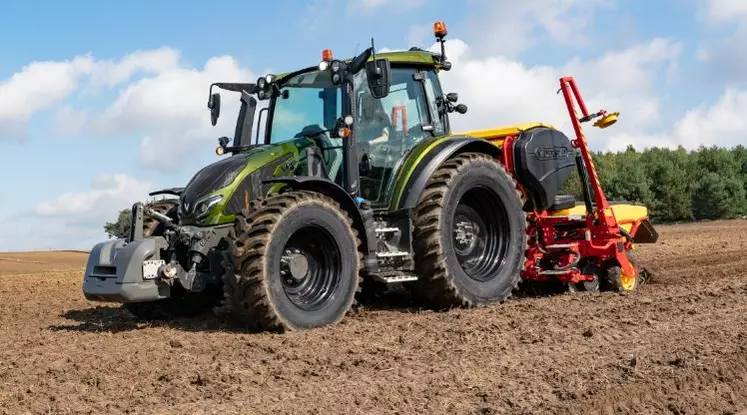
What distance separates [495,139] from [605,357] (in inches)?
164

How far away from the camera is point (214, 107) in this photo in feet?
26.7

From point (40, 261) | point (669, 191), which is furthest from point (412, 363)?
point (669, 191)

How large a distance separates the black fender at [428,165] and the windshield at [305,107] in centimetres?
90

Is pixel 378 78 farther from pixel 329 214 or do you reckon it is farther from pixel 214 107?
pixel 214 107

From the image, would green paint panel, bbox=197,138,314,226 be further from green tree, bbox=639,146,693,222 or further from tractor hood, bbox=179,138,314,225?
green tree, bbox=639,146,693,222

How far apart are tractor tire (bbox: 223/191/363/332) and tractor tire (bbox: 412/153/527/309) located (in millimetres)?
761

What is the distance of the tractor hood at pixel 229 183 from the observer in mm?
6660

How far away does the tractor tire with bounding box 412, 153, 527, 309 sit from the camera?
727 centimetres

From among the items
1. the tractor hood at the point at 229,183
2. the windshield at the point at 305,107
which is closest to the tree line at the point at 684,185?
the windshield at the point at 305,107

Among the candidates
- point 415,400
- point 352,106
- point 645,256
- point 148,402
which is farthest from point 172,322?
point 645,256

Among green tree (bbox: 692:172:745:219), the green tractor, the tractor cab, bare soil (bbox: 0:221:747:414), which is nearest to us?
bare soil (bbox: 0:221:747:414)

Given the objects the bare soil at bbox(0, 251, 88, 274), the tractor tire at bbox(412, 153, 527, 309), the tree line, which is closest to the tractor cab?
the tractor tire at bbox(412, 153, 527, 309)

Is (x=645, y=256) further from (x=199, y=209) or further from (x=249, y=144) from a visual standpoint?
(x=199, y=209)

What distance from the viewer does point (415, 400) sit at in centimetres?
421
